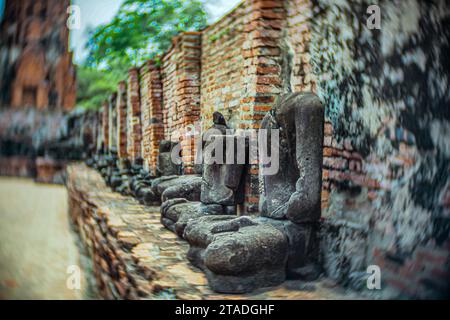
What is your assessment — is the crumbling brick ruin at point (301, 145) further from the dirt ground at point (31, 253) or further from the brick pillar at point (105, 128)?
the dirt ground at point (31, 253)

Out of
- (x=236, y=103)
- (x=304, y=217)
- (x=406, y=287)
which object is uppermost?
(x=236, y=103)

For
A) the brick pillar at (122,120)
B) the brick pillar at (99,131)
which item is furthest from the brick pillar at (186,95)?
the brick pillar at (99,131)

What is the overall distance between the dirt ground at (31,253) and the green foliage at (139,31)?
1122 millimetres

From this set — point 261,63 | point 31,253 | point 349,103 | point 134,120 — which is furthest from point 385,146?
point 31,253

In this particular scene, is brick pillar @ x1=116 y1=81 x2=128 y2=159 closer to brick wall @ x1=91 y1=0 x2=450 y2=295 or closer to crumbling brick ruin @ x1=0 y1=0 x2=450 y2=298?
crumbling brick ruin @ x1=0 y1=0 x2=450 y2=298

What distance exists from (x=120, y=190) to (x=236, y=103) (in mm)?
1400

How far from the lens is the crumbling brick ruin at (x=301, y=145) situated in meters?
1.84

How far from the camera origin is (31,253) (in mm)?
2795

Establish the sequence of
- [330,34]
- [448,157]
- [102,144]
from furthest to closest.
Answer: [102,144], [330,34], [448,157]

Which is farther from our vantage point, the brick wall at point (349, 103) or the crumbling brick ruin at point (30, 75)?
Answer: the crumbling brick ruin at point (30, 75)

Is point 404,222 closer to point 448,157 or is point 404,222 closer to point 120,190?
point 448,157

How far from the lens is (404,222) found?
189 centimetres

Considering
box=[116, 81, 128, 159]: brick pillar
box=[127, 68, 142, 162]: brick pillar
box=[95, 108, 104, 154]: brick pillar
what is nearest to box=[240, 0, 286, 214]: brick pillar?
box=[127, 68, 142, 162]: brick pillar
